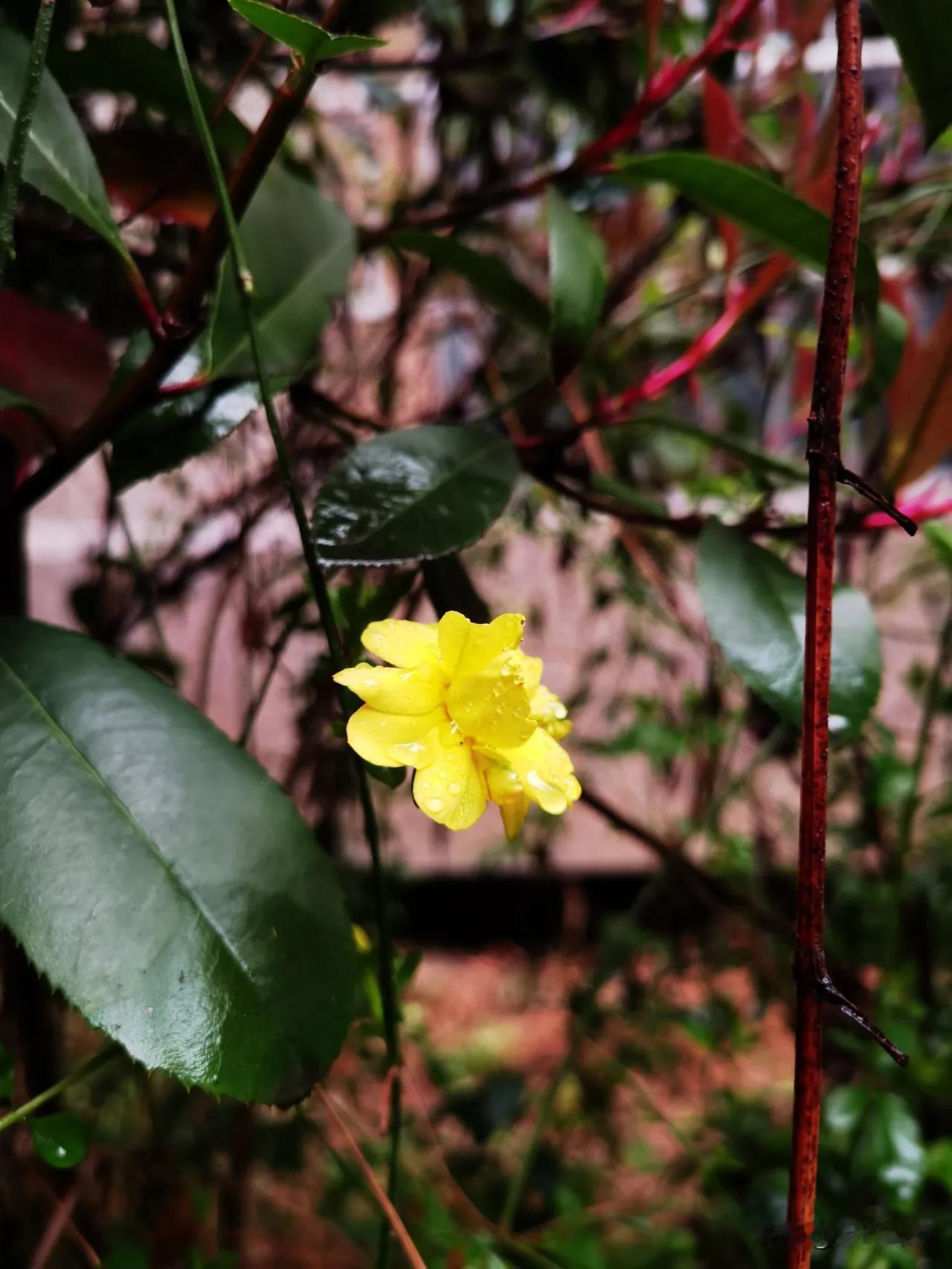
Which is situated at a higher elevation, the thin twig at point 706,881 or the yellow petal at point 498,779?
the yellow petal at point 498,779

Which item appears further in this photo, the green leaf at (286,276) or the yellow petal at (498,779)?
the green leaf at (286,276)

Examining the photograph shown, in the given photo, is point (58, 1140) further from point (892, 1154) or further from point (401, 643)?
point (892, 1154)

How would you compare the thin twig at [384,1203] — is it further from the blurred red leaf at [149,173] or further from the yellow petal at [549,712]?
the blurred red leaf at [149,173]

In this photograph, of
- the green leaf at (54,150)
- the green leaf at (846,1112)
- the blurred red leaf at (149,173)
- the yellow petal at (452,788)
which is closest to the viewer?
the yellow petal at (452,788)

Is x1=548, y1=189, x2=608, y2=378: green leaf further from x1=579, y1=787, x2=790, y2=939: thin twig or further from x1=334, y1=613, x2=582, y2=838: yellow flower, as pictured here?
x1=579, y1=787, x2=790, y2=939: thin twig

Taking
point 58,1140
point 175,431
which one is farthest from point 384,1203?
point 175,431

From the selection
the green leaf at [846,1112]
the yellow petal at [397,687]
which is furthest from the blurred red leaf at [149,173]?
the green leaf at [846,1112]

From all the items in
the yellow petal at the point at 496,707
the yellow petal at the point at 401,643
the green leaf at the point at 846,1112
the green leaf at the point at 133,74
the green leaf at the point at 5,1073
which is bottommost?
the green leaf at the point at 846,1112
